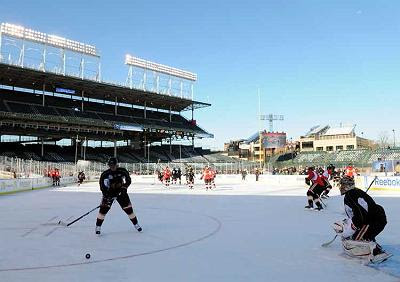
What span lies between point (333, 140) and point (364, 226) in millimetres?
92905

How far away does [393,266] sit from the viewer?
16.9 feet

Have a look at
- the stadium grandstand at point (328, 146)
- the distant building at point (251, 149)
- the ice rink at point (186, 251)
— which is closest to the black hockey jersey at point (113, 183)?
the ice rink at point (186, 251)

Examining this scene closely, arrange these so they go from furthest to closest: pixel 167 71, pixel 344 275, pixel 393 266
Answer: pixel 167 71, pixel 393 266, pixel 344 275

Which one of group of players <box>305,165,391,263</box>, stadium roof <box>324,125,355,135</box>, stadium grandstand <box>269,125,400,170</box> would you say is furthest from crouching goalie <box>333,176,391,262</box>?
stadium roof <box>324,125,355,135</box>

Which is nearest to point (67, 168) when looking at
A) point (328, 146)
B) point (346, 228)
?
point (346, 228)

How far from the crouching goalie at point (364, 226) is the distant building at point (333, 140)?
86.3 metres

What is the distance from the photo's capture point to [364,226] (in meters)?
5.52

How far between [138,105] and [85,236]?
202 feet

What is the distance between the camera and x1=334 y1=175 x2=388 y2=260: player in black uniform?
17.8 feet

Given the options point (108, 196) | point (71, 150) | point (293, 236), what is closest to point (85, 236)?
point (108, 196)

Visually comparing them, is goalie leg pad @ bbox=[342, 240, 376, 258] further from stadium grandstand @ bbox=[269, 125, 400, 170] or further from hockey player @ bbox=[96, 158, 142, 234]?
stadium grandstand @ bbox=[269, 125, 400, 170]

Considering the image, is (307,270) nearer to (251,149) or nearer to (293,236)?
(293,236)

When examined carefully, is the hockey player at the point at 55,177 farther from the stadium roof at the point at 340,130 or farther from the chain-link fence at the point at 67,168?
the stadium roof at the point at 340,130

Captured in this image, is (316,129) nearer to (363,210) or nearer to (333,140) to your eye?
(333,140)
